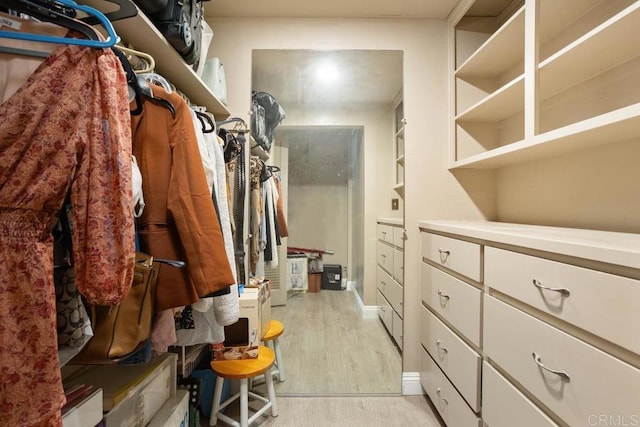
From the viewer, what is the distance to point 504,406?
3.37 ft

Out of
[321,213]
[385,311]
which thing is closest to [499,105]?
[321,213]

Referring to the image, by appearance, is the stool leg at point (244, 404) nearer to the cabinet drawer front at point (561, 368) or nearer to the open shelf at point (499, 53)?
the cabinet drawer front at point (561, 368)

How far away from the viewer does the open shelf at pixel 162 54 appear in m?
0.96

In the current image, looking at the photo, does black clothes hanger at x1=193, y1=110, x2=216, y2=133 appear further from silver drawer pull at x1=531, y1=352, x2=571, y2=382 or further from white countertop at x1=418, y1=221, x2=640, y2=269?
silver drawer pull at x1=531, y1=352, x2=571, y2=382

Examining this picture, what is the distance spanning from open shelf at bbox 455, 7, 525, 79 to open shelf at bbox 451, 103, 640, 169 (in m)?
0.58

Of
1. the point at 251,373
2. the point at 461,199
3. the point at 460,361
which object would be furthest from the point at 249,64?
the point at 460,361

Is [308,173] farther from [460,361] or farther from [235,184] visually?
[460,361]

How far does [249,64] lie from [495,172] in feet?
5.76

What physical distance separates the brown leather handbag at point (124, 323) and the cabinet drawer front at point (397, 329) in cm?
163

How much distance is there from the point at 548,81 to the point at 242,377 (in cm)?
198

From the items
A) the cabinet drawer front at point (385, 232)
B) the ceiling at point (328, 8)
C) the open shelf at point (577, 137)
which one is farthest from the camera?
the cabinet drawer front at point (385, 232)

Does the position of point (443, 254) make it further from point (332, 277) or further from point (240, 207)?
point (240, 207)

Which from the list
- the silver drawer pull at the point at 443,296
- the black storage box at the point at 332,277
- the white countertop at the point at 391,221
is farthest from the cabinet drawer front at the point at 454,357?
the black storage box at the point at 332,277

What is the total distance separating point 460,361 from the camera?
131 cm
